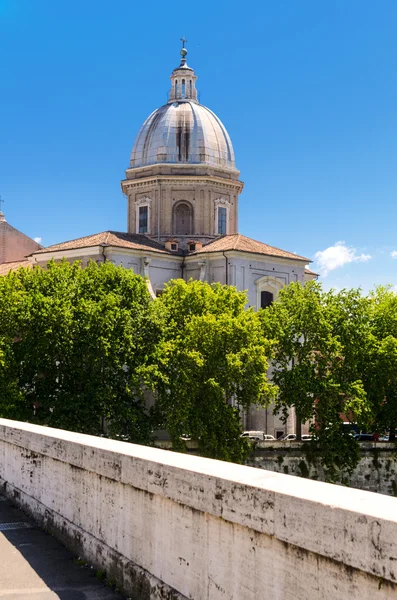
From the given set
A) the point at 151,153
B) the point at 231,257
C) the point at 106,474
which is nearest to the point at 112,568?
the point at 106,474

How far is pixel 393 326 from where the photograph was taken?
4056 cm

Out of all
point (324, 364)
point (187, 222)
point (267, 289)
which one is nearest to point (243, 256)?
point (267, 289)

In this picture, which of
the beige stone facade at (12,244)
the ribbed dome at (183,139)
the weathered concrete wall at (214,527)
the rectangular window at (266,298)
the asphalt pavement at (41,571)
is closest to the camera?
the weathered concrete wall at (214,527)

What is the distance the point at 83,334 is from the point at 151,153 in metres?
20.9

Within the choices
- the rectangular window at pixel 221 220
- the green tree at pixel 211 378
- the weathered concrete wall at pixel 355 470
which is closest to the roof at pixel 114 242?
the rectangular window at pixel 221 220

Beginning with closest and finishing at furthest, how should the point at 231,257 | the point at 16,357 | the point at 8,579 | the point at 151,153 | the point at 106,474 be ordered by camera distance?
1. the point at 8,579
2. the point at 106,474
3. the point at 16,357
4. the point at 231,257
5. the point at 151,153

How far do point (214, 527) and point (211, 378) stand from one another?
1176 inches

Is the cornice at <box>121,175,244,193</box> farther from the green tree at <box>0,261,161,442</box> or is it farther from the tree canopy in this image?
the green tree at <box>0,261,161,442</box>

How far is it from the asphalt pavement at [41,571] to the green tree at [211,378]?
25.8 meters

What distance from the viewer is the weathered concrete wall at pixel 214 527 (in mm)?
4250

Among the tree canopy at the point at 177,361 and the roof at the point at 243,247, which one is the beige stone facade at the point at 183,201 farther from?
the tree canopy at the point at 177,361

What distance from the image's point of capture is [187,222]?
51531mm

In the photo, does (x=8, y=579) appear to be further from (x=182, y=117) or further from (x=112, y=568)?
(x=182, y=117)

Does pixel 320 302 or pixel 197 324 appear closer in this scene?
pixel 197 324
